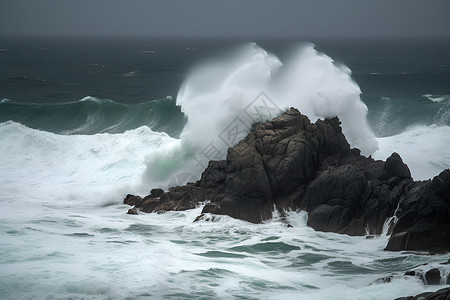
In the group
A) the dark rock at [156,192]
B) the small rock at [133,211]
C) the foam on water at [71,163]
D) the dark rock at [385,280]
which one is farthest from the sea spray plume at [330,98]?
the dark rock at [385,280]

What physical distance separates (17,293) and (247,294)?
6.00 meters

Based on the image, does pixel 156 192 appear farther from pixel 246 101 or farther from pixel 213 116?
pixel 246 101

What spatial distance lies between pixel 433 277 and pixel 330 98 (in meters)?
14.3

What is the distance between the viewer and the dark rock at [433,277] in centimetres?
1371

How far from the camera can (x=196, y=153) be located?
26.3 m

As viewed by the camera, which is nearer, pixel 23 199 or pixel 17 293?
pixel 17 293

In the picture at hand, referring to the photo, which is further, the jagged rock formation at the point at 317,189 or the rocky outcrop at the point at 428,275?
the jagged rock formation at the point at 317,189

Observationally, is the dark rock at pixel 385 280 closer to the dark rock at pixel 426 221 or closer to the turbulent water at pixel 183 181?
the turbulent water at pixel 183 181

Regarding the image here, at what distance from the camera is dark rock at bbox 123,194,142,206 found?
23.6m

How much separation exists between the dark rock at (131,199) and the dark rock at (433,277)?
1330 cm

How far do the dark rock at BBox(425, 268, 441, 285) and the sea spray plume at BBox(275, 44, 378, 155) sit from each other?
42.7 feet

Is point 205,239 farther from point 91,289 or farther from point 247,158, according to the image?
point 91,289

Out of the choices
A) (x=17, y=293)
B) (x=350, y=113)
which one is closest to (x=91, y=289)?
(x=17, y=293)

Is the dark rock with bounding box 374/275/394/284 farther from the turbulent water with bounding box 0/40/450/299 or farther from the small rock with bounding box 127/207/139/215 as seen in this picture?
the small rock with bounding box 127/207/139/215
